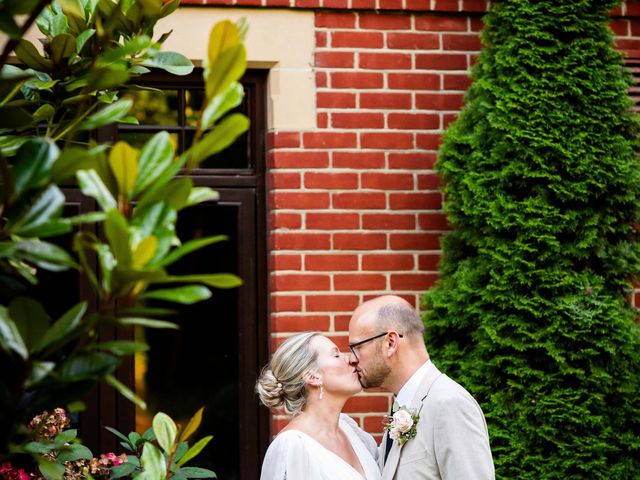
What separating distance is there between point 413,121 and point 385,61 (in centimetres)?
35

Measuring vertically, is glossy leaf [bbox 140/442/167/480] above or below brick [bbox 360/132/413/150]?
below

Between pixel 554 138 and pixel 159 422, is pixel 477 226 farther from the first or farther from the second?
pixel 159 422

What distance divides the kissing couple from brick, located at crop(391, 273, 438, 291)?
786 mm

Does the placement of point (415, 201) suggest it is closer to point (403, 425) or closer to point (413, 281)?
point (413, 281)

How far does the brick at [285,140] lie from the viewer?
4871 millimetres

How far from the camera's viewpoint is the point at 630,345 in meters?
4.39

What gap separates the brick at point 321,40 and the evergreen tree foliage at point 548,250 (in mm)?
826

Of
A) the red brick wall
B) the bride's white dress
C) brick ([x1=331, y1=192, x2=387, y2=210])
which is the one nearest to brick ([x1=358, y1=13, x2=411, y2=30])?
the red brick wall

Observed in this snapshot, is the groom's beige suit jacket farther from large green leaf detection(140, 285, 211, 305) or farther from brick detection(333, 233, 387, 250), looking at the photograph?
large green leaf detection(140, 285, 211, 305)

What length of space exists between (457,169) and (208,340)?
1.57 m

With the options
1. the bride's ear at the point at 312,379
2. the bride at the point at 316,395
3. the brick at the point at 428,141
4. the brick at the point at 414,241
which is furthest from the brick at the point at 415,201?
the bride's ear at the point at 312,379

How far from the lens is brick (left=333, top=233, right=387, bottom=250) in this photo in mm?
4906

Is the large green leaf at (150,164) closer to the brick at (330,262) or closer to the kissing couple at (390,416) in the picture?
the kissing couple at (390,416)

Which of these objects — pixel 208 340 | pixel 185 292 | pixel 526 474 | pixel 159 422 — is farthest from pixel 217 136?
pixel 208 340
